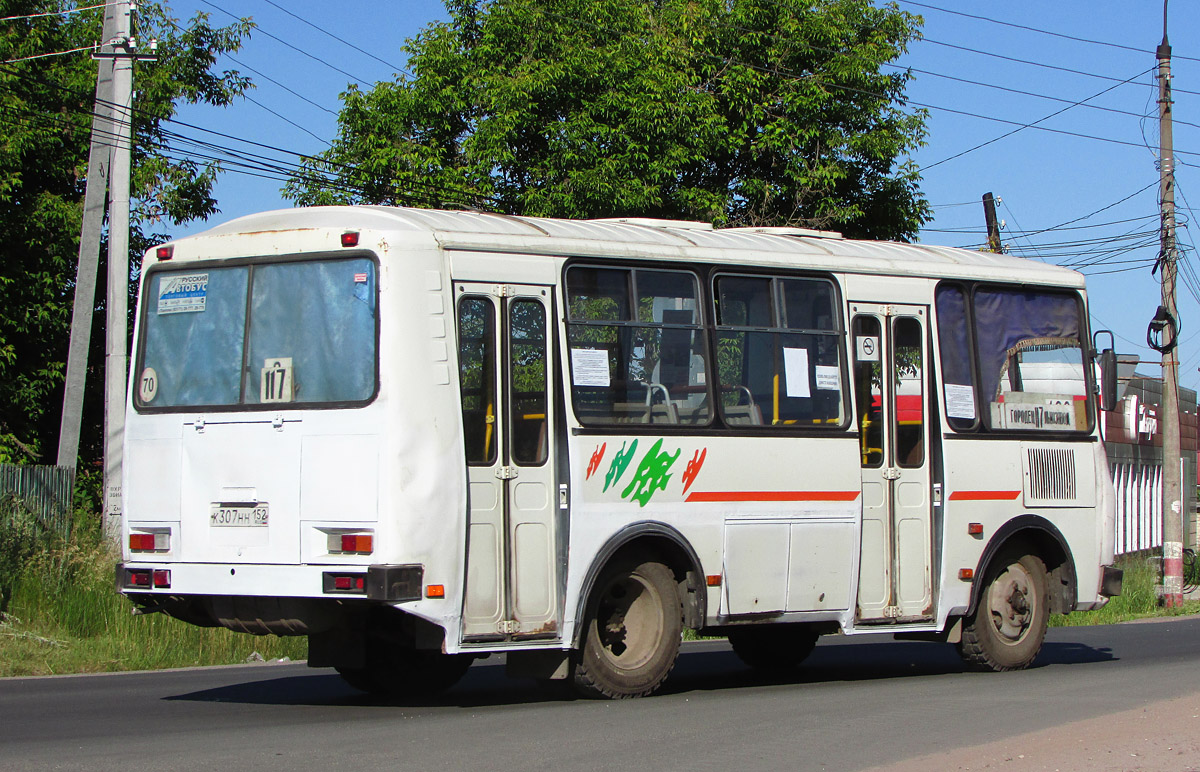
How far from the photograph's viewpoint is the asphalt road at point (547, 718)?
26.4 ft

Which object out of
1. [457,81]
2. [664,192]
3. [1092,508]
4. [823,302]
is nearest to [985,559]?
[1092,508]

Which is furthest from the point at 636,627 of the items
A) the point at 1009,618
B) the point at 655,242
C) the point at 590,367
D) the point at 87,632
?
the point at 87,632

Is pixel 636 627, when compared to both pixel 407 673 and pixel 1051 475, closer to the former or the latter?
pixel 407 673

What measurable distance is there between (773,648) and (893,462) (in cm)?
226

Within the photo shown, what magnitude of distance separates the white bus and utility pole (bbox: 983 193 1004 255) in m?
23.6

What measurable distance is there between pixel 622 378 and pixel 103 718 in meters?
3.82

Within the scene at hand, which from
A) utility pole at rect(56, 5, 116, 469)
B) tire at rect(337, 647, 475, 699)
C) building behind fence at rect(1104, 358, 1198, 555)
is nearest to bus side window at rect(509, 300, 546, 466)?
tire at rect(337, 647, 475, 699)

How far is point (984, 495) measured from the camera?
1267 centimetres

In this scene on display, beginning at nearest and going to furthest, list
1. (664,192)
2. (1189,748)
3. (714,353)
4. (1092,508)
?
1. (1189,748)
2. (714,353)
3. (1092,508)
4. (664,192)

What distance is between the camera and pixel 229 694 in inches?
442

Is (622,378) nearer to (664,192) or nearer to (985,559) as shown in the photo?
(985,559)

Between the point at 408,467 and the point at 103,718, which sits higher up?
the point at 408,467

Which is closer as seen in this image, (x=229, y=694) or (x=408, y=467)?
(x=408, y=467)

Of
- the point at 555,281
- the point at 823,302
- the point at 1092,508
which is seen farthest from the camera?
the point at 1092,508
